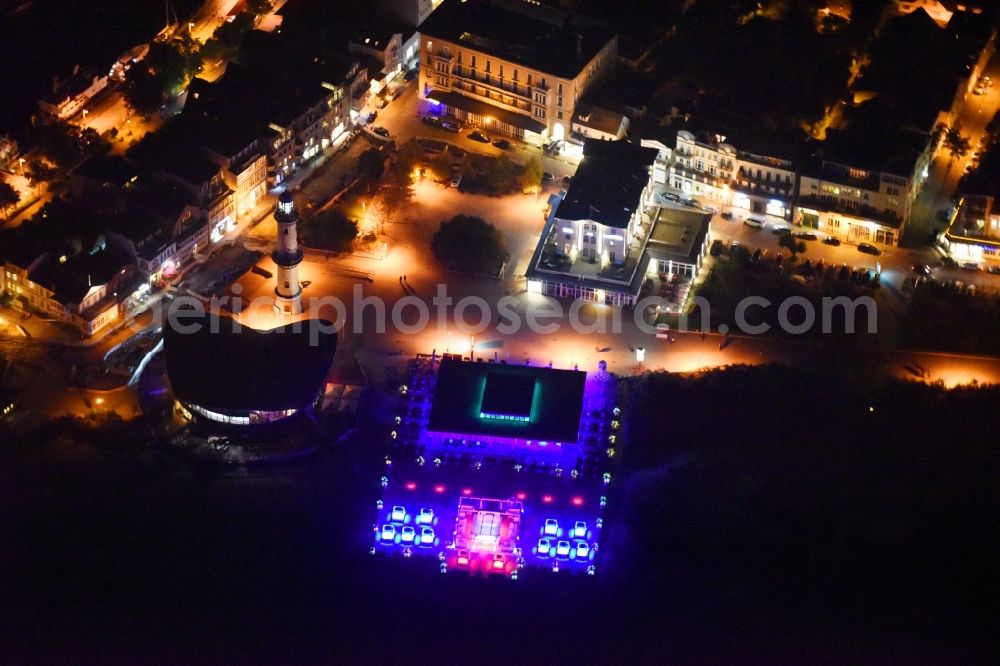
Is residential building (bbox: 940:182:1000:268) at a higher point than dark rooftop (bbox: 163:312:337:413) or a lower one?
higher

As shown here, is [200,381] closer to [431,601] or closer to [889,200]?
[431,601]

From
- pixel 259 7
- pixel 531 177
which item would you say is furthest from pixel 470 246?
pixel 259 7

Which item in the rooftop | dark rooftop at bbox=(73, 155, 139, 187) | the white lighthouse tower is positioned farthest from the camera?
dark rooftop at bbox=(73, 155, 139, 187)

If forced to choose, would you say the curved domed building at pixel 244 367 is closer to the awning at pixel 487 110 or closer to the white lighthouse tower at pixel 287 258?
the white lighthouse tower at pixel 287 258

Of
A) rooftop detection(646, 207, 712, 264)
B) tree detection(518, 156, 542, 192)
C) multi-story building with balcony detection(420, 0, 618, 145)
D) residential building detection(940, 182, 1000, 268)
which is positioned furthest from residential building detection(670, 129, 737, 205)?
residential building detection(940, 182, 1000, 268)

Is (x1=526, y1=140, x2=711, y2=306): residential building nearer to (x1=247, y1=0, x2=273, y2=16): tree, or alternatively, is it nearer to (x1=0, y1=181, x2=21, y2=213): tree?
(x1=247, y1=0, x2=273, y2=16): tree

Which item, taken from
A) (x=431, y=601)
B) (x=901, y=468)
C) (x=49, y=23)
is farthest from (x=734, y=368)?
(x=49, y=23)

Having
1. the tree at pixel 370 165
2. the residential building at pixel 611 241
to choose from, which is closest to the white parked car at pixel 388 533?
the residential building at pixel 611 241
